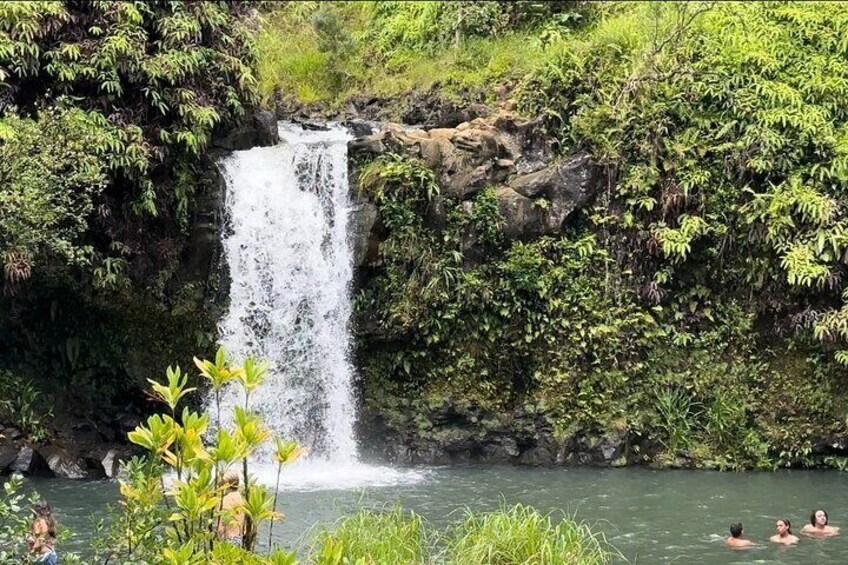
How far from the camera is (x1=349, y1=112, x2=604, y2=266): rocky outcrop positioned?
44.0 ft

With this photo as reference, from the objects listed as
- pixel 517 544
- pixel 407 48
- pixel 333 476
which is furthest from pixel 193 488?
pixel 407 48

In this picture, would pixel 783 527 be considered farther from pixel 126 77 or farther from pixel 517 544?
pixel 126 77

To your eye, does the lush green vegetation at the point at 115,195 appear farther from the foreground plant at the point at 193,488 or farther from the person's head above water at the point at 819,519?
the person's head above water at the point at 819,519

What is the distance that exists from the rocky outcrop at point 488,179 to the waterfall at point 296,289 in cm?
55

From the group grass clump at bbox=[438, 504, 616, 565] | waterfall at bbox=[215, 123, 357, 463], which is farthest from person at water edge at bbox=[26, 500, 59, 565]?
waterfall at bbox=[215, 123, 357, 463]

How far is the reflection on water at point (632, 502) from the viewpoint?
877 cm

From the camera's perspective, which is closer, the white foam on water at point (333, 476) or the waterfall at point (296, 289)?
the white foam on water at point (333, 476)

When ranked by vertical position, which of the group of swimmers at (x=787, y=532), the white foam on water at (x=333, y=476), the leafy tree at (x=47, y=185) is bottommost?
the white foam on water at (x=333, y=476)

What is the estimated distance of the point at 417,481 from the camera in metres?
11.8

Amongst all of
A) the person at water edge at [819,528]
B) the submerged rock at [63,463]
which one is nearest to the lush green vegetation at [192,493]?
the person at water edge at [819,528]

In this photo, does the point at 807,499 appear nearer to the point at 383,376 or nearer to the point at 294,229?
the point at 383,376

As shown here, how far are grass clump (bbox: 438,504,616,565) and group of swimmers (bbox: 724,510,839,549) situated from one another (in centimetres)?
212

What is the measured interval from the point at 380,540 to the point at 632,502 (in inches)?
188

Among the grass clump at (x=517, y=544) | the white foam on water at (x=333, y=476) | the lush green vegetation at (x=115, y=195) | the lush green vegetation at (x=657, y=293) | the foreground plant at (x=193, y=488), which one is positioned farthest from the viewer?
the lush green vegetation at (x=657, y=293)
